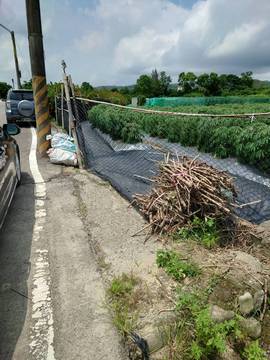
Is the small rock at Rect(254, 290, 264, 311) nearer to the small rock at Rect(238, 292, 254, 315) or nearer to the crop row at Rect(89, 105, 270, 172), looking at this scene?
the small rock at Rect(238, 292, 254, 315)

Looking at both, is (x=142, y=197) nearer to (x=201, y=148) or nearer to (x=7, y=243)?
(x=7, y=243)

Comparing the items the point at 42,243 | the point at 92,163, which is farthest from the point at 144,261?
the point at 92,163

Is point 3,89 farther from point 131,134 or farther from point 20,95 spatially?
point 131,134

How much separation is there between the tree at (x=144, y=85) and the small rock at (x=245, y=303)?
62880mm

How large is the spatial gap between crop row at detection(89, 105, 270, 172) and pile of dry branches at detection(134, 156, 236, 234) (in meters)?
3.39

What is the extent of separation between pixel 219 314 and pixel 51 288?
5.27ft

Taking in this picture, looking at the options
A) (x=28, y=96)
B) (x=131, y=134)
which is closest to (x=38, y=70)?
(x=131, y=134)

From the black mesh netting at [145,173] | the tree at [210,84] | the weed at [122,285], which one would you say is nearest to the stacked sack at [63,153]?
the black mesh netting at [145,173]

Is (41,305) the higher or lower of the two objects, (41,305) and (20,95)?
the lower

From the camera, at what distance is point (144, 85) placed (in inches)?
2522

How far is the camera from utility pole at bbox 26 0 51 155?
297 inches

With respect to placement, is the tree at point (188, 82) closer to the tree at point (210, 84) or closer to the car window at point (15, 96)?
the tree at point (210, 84)

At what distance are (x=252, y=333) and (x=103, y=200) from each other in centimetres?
302

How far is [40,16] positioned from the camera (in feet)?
25.0
